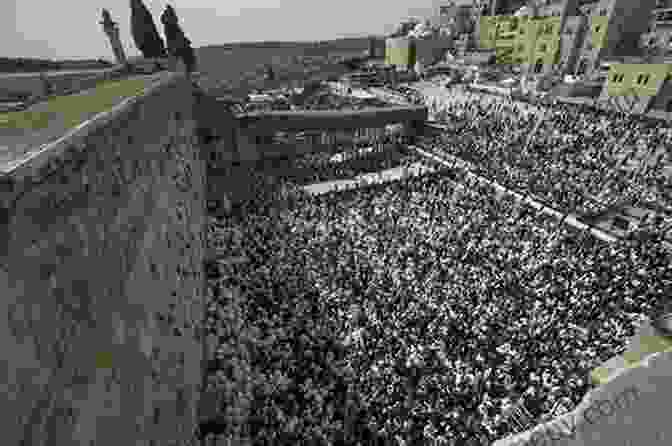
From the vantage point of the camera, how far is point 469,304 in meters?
8.76

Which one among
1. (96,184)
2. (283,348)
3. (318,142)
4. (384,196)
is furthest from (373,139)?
(96,184)

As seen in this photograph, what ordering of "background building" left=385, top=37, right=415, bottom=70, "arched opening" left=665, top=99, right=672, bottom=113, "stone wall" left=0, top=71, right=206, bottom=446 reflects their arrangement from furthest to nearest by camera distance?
"background building" left=385, top=37, right=415, bottom=70 → "arched opening" left=665, top=99, right=672, bottom=113 → "stone wall" left=0, top=71, right=206, bottom=446

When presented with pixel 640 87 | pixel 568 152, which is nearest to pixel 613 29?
pixel 640 87

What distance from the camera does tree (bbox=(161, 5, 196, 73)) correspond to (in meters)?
25.9

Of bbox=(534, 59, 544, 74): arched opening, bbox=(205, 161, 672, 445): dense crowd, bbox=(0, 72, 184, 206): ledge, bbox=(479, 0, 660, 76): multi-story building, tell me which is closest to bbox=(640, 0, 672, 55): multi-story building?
bbox=(479, 0, 660, 76): multi-story building

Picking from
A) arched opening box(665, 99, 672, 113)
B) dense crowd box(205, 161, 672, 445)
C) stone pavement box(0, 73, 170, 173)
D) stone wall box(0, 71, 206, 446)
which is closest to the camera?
stone wall box(0, 71, 206, 446)

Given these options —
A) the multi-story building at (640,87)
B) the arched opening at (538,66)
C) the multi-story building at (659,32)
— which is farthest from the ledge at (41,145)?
the arched opening at (538,66)

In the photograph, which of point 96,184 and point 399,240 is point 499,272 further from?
point 96,184

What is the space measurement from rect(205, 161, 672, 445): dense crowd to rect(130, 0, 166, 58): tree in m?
19.2

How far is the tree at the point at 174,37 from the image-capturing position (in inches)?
1021

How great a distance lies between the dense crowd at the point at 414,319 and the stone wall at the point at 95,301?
1.85 meters

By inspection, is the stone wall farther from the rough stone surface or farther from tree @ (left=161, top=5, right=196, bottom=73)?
tree @ (left=161, top=5, right=196, bottom=73)

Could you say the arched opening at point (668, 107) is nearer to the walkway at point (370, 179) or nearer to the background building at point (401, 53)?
the walkway at point (370, 179)

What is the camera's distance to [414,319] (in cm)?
840
